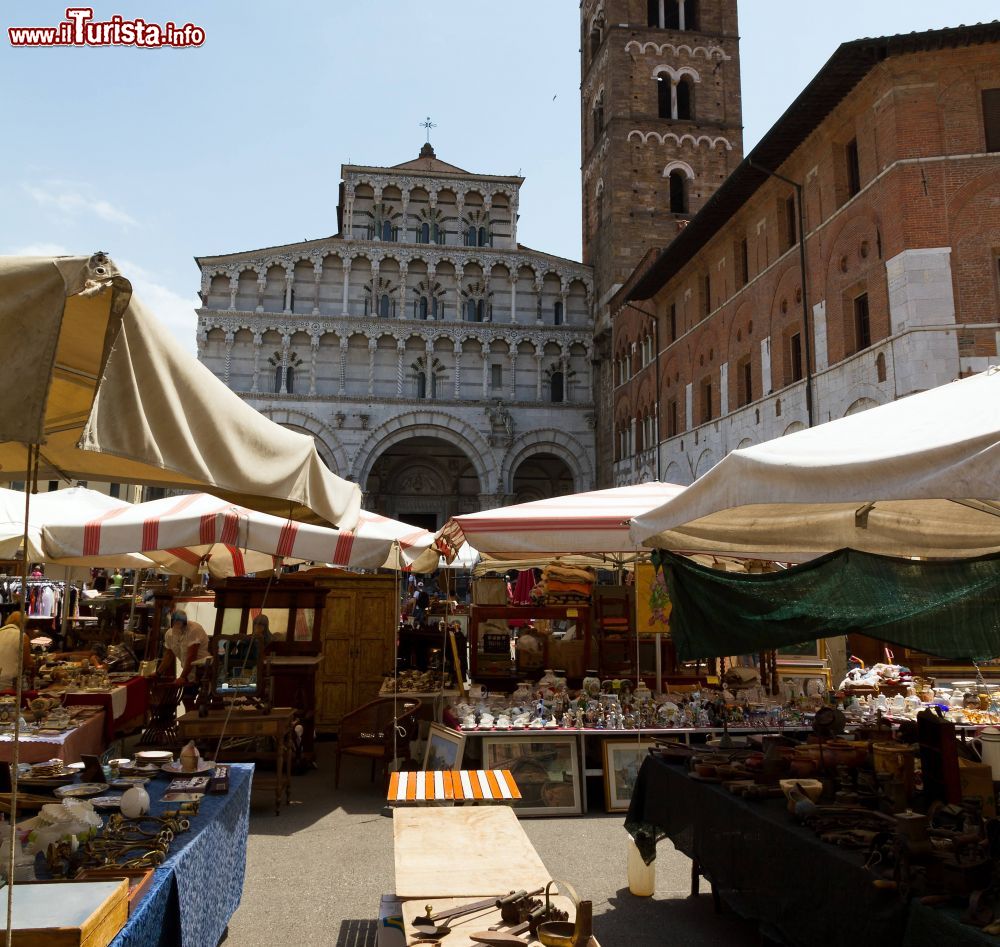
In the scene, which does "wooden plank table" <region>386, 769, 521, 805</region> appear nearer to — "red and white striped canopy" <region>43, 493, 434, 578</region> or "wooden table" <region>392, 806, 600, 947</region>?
"wooden table" <region>392, 806, 600, 947</region>

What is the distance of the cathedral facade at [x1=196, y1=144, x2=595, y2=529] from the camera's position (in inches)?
1084

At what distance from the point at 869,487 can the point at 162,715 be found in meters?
6.89

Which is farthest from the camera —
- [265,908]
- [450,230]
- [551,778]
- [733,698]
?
[450,230]

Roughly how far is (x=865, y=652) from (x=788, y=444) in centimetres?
920

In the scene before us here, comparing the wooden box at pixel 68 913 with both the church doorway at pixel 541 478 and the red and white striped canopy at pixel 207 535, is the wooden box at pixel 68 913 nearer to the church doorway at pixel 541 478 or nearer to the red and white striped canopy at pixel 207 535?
the red and white striped canopy at pixel 207 535

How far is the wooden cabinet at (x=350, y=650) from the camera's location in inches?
345

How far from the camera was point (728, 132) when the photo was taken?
27688 millimetres

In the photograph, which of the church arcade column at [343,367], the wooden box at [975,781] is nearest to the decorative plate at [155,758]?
the wooden box at [975,781]

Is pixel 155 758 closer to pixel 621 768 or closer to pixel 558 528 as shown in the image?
pixel 558 528

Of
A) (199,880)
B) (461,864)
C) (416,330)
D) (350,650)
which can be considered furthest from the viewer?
(416,330)

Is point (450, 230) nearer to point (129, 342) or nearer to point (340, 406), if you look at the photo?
point (340, 406)

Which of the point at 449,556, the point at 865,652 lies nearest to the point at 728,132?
the point at 865,652

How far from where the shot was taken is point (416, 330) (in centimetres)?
2830

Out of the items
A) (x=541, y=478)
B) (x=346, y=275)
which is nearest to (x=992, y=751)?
(x=346, y=275)
